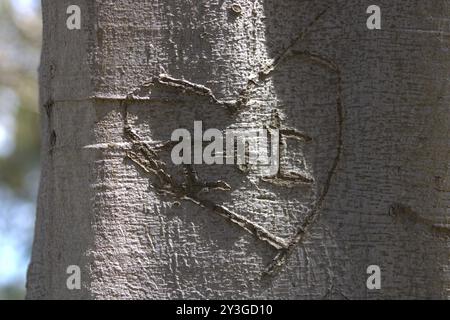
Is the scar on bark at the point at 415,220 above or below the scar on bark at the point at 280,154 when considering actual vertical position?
below

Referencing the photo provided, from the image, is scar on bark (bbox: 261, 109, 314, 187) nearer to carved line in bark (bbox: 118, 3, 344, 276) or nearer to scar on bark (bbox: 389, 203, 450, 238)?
carved line in bark (bbox: 118, 3, 344, 276)

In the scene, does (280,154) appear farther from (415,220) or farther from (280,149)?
(415,220)

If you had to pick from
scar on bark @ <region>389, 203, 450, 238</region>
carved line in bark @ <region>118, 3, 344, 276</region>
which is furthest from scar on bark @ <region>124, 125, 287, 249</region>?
scar on bark @ <region>389, 203, 450, 238</region>

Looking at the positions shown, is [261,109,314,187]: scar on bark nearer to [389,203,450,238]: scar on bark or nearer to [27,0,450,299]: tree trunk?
[27,0,450,299]: tree trunk

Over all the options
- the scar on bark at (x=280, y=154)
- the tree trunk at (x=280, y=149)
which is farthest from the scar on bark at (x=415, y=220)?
the scar on bark at (x=280, y=154)

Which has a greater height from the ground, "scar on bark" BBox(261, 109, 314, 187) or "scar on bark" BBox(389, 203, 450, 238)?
"scar on bark" BBox(261, 109, 314, 187)

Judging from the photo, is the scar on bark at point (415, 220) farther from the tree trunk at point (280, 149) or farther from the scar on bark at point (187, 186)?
the scar on bark at point (187, 186)
